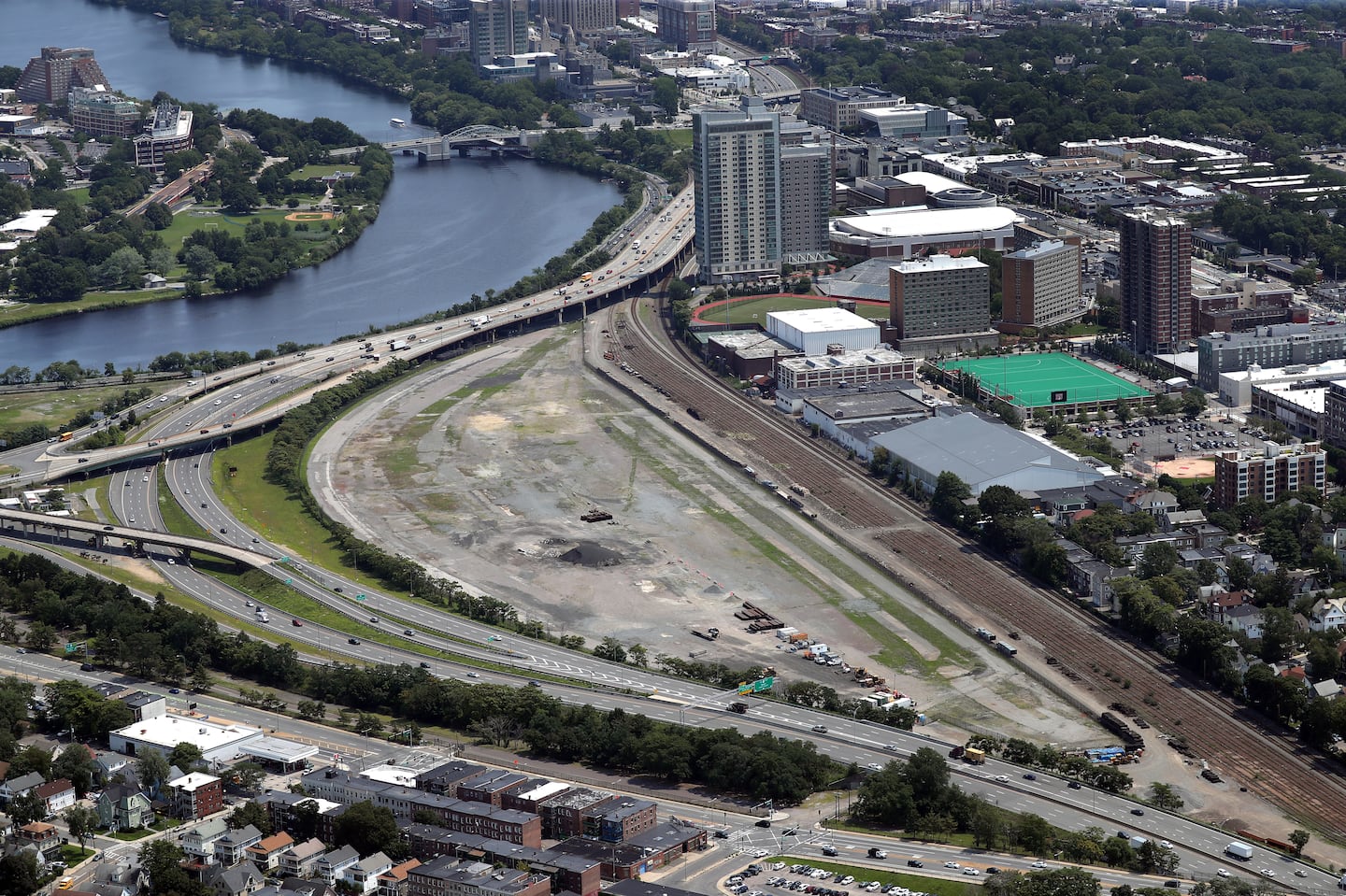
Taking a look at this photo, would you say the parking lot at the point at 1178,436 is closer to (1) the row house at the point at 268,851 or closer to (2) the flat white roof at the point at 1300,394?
(2) the flat white roof at the point at 1300,394

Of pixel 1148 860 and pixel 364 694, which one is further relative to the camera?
pixel 364 694

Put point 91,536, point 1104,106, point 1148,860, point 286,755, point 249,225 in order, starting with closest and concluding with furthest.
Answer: point 1148,860 → point 286,755 → point 91,536 → point 249,225 → point 1104,106

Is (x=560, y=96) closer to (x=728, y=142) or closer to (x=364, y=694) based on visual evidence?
(x=728, y=142)

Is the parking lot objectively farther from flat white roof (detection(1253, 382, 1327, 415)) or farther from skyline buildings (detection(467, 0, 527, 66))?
skyline buildings (detection(467, 0, 527, 66))

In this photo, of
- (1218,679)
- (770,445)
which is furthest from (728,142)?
(1218,679)

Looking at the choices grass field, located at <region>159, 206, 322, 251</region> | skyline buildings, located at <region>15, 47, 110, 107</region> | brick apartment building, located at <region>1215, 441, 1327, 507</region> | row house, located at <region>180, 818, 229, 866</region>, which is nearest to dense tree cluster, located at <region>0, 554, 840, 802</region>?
row house, located at <region>180, 818, 229, 866</region>

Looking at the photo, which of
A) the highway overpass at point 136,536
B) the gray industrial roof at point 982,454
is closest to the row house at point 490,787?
the highway overpass at point 136,536
